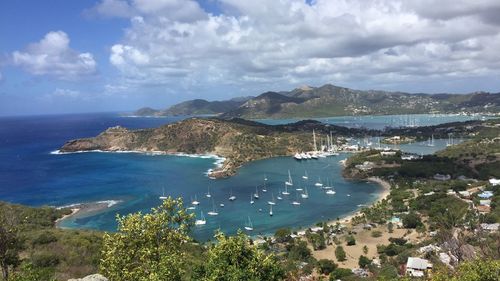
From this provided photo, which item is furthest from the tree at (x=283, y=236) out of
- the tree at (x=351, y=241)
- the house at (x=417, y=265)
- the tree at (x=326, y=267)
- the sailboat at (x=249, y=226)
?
the house at (x=417, y=265)

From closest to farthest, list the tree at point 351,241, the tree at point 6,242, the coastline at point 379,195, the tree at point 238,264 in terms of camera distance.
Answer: the tree at point 238,264
the tree at point 6,242
the tree at point 351,241
the coastline at point 379,195

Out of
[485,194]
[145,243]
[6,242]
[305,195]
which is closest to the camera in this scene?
[145,243]

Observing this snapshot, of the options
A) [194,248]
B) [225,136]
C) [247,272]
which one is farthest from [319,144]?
[247,272]

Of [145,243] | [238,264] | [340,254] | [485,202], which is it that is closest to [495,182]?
[485,202]

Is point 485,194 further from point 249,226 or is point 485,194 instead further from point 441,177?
point 249,226

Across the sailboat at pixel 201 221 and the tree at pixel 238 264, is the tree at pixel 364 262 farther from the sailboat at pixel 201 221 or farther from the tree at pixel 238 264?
the tree at pixel 238 264
